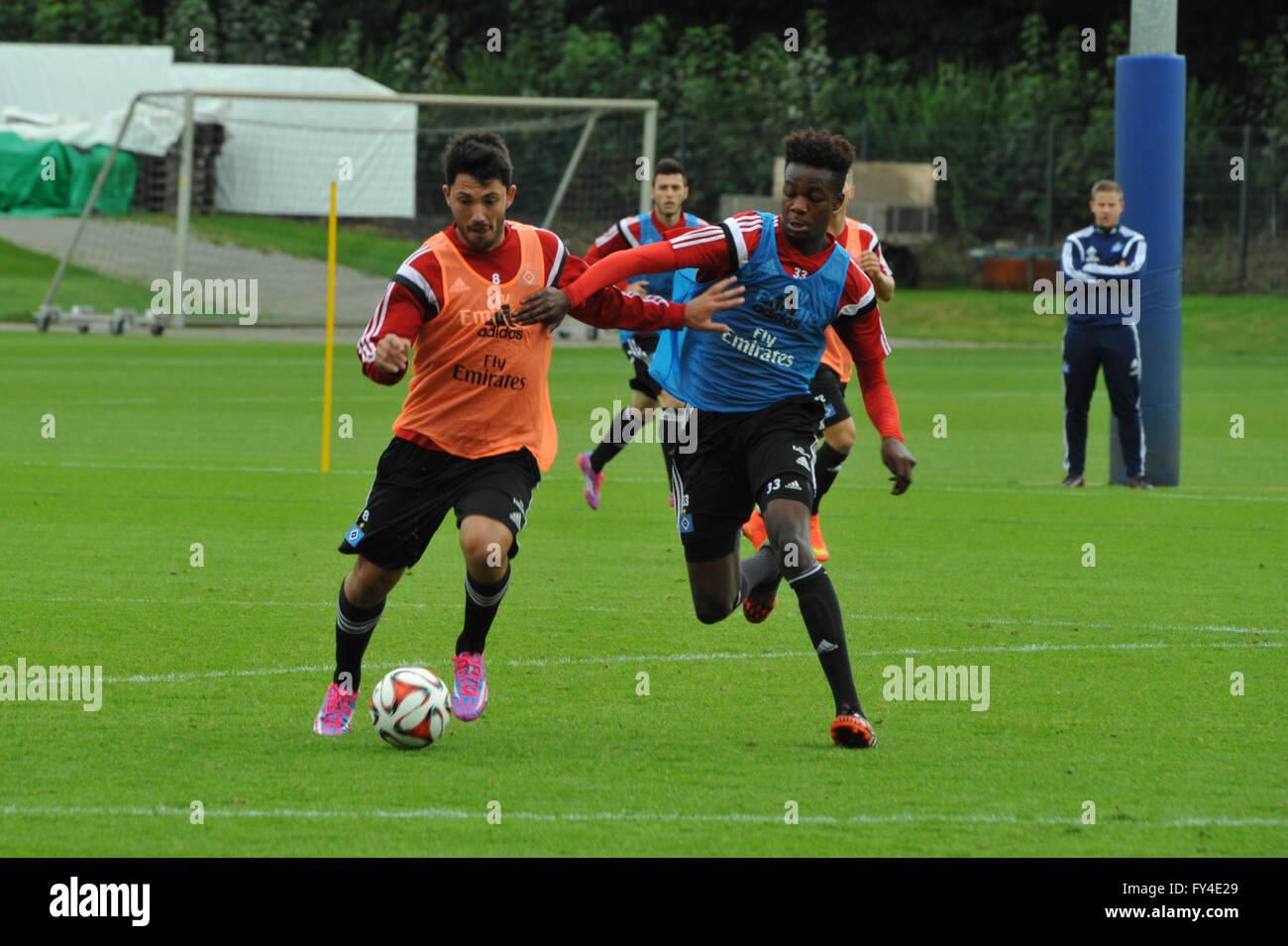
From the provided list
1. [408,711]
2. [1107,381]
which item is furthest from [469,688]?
[1107,381]

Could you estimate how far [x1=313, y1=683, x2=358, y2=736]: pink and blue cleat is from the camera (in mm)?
A: 6172

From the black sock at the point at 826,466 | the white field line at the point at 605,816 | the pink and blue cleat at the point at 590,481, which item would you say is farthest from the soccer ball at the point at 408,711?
the pink and blue cleat at the point at 590,481

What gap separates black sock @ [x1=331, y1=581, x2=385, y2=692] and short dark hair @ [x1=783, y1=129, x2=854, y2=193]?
210 centimetres

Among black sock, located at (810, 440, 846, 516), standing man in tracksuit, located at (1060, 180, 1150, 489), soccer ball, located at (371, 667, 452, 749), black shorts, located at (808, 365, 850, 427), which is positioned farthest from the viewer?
standing man in tracksuit, located at (1060, 180, 1150, 489)

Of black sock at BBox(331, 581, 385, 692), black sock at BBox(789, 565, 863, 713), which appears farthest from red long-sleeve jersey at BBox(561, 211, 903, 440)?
black sock at BBox(331, 581, 385, 692)

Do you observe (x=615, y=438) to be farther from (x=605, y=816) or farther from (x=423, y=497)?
(x=605, y=816)

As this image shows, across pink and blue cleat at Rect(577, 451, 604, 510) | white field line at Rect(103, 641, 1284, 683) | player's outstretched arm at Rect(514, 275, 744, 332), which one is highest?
player's outstretched arm at Rect(514, 275, 744, 332)

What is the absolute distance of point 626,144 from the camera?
3650 cm

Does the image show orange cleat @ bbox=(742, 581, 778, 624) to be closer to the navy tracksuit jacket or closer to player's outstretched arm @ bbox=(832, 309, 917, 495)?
player's outstretched arm @ bbox=(832, 309, 917, 495)

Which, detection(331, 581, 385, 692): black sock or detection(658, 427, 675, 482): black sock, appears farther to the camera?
detection(658, 427, 675, 482): black sock

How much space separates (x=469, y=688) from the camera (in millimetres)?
6516

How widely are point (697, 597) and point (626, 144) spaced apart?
30.2 meters
